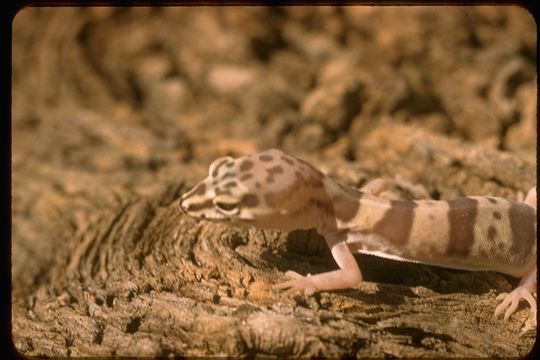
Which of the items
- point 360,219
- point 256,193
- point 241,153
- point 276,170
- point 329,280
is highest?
point 276,170

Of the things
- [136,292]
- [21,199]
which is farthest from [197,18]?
[136,292]

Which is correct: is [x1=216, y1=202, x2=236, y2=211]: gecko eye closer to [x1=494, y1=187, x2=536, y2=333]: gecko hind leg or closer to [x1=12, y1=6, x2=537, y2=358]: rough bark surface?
[x1=12, y1=6, x2=537, y2=358]: rough bark surface

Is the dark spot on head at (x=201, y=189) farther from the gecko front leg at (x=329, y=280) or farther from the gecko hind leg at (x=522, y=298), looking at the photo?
the gecko hind leg at (x=522, y=298)

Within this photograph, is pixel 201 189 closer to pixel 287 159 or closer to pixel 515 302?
pixel 287 159

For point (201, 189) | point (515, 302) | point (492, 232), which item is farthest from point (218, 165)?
point (515, 302)

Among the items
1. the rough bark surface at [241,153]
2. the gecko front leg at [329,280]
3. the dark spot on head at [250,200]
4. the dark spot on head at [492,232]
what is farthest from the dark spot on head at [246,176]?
the dark spot on head at [492,232]

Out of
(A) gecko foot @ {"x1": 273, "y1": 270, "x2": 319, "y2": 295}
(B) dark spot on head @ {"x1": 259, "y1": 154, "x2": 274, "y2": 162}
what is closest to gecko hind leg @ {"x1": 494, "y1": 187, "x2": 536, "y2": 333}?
(A) gecko foot @ {"x1": 273, "y1": 270, "x2": 319, "y2": 295}
